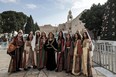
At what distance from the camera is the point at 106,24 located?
104 ft

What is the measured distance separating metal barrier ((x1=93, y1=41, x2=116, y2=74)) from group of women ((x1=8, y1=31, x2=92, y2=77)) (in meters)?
1.17

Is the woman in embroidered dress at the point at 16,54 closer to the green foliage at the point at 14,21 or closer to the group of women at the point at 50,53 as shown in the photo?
the group of women at the point at 50,53

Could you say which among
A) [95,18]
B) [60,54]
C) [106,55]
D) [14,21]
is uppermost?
[14,21]

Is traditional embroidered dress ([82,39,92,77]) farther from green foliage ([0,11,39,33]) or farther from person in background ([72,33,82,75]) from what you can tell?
green foliage ([0,11,39,33])

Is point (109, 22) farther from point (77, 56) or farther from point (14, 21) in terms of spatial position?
point (14, 21)

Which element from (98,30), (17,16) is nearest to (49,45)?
(98,30)

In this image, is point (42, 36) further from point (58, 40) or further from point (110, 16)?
point (110, 16)

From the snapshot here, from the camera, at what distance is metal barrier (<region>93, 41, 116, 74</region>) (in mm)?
7780

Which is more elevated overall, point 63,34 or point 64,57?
point 63,34

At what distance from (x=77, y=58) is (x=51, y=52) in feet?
3.60

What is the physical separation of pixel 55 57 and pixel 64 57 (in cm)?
42

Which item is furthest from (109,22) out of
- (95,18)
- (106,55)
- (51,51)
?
(51,51)

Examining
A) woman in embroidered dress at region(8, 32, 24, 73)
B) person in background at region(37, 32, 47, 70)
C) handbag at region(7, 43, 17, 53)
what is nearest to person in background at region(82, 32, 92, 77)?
person in background at region(37, 32, 47, 70)

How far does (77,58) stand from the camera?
24.1ft
